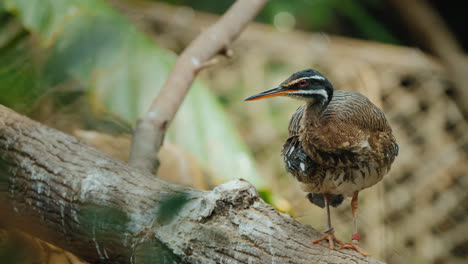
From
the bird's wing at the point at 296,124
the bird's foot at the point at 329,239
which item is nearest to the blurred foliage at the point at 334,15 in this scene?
the bird's wing at the point at 296,124

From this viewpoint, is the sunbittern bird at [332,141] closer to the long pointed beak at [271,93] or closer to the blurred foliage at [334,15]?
the long pointed beak at [271,93]

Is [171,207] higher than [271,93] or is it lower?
lower

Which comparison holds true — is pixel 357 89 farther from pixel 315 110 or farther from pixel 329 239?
pixel 329 239

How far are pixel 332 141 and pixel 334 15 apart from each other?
139 inches

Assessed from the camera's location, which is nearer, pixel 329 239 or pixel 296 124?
pixel 329 239

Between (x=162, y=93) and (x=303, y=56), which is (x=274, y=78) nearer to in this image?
(x=303, y=56)

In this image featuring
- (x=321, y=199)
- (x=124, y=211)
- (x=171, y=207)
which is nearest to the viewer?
(x=171, y=207)

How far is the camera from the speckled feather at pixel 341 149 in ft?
6.83

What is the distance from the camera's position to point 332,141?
6.79 feet

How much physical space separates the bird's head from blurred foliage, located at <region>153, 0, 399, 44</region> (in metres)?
2.60

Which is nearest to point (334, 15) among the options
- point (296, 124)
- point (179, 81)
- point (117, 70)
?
point (117, 70)

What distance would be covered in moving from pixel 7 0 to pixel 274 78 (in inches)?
90.4

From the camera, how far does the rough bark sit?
65.1 inches

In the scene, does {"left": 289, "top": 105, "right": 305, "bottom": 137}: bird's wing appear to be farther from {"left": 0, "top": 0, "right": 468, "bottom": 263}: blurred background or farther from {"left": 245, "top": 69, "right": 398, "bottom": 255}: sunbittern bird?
{"left": 0, "top": 0, "right": 468, "bottom": 263}: blurred background
